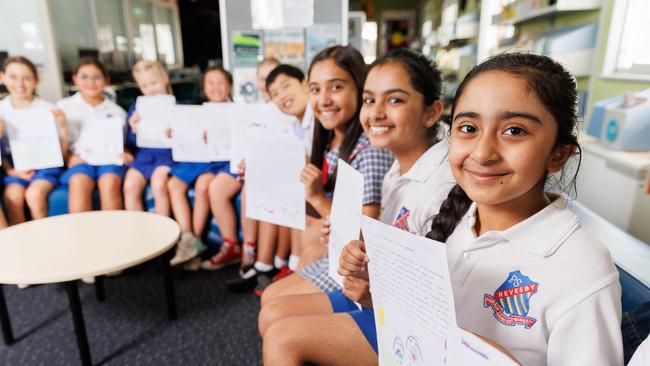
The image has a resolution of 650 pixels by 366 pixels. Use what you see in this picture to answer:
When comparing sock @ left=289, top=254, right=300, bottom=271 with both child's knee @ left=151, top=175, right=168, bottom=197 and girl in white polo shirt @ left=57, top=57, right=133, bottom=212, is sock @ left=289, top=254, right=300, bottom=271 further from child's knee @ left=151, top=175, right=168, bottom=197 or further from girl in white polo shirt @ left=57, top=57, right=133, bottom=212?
girl in white polo shirt @ left=57, top=57, right=133, bottom=212

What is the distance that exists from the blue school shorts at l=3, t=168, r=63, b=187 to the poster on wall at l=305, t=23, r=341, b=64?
1.85m

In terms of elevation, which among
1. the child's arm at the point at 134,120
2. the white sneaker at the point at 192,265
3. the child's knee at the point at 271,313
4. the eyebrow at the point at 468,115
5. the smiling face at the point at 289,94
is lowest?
the white sneaker at the point at 192,265

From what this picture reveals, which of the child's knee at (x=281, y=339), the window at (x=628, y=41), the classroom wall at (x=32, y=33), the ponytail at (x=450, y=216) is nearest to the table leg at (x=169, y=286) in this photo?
the child's knee at (x=281, y=339)

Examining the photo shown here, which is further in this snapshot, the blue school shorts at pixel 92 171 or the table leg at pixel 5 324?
the blue school shorts at pixel 92 171

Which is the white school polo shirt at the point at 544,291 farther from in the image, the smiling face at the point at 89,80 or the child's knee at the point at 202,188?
the smiling face at the point at 89,80

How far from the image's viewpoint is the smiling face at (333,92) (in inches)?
60.3

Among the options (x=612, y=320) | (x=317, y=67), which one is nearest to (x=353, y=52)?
(x=317, y=67)

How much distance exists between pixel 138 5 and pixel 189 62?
227cm

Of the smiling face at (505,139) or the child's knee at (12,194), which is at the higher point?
the smiling face at (505,139)

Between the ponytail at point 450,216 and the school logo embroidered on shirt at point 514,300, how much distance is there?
0.21 meters

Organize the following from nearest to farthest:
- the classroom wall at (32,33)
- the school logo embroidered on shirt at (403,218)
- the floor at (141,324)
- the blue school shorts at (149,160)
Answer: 1. the school logo embroidered on shirt at (403,218)
2. the floor at (141,324)
3. the blue school shorts at (149,160)
4. the classroom wall at (32,33)

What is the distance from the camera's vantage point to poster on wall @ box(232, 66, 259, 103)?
3094 mm

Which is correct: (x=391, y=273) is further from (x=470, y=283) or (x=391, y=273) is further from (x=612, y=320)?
(x=612, y=320)

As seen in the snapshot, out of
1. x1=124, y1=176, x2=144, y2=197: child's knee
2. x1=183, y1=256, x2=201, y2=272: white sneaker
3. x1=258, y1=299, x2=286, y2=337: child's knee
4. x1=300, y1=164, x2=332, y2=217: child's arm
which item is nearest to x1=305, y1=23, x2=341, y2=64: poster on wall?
x1=124, y1=176, x2=144, y2=197: child's knee
